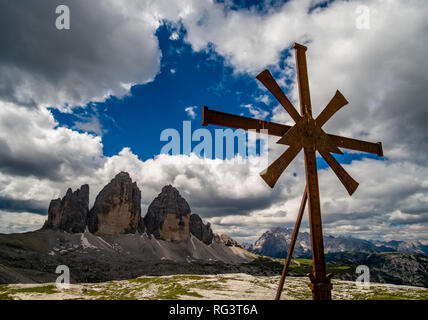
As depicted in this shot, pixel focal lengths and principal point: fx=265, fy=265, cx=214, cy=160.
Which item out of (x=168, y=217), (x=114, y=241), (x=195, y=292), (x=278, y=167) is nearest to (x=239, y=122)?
(x=278, y=167)

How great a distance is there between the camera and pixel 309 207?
246 inches

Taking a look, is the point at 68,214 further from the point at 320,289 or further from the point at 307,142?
the point at 320,289

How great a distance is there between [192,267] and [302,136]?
435ft

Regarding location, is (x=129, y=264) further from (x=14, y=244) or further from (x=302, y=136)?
(x=302, y=136)

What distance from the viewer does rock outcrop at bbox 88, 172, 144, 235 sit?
516 ft

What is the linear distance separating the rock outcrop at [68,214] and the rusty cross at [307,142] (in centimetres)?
16693

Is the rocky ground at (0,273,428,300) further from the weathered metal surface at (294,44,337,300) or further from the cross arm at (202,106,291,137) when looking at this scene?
the cross arm at (202,106,291,137)

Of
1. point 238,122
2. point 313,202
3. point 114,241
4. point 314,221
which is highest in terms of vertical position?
point 238,122

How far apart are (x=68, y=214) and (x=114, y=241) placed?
29.8 metres

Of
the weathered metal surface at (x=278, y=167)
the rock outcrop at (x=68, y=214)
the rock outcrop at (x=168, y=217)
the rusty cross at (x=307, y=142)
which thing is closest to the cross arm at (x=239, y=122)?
the rusty cross at (x=307, y=142)

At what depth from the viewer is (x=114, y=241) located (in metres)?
154

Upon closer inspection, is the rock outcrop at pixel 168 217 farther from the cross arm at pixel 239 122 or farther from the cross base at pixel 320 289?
the cross arm at pixel 239 122
